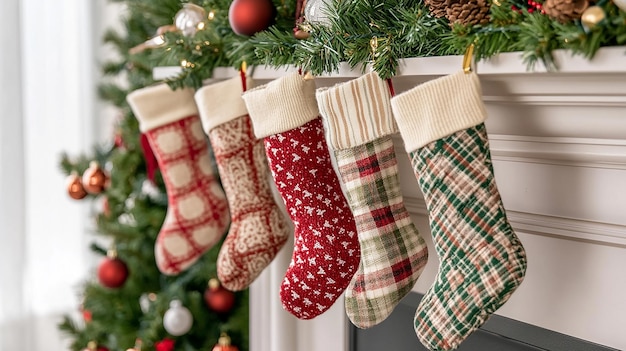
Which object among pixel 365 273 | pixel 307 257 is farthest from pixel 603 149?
pixel 307 257

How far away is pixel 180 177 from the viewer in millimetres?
1745

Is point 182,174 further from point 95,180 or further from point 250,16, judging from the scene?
point 250,16

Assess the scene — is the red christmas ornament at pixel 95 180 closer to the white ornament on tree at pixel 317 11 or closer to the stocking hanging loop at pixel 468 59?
the white ornament on tree at pixel 317 11

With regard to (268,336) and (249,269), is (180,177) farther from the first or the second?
(268,336)

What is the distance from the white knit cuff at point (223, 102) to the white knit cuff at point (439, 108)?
0.51 metres

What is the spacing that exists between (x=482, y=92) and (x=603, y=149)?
21 centimetres

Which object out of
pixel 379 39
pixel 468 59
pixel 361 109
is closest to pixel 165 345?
pixel 361 109

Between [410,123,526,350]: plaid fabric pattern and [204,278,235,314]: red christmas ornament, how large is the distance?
93 cm

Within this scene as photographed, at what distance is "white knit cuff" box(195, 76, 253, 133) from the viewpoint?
1491 millimetres

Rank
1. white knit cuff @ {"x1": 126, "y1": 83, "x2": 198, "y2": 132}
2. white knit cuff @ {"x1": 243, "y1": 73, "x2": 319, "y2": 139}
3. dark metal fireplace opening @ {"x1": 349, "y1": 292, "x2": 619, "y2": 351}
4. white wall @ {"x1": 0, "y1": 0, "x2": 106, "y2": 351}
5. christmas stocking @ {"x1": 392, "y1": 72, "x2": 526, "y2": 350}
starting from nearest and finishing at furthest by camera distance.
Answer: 1. christmas stocking @ {"x1": 392, "y1": 72, "x2": 526, "y2": 350}
2. dark metal fireplace opening @ {"x1": 349, "y1": 292, "x2": 619, "y2": 351}
3. white knit cuff @ {"x1": 243, "y1": 73, "x2": 319, "y2": 139}
4. white knit cuff @ {"x1": 126, "y1": 83, "x2": 198, "y2": 132}
5. white wall @ {"x1": 0, "y1": 0, "x2": 106, "y2": 351}

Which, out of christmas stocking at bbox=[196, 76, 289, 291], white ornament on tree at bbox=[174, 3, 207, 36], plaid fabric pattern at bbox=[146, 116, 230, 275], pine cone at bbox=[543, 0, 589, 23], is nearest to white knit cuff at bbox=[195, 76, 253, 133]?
christmas stocking at bbox=[196, 76, 289, 291]

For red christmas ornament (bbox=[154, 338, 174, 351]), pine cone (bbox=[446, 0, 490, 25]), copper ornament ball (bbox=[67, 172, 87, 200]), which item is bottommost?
red christmas ornament (bbox=[154, 338, 174, 351])

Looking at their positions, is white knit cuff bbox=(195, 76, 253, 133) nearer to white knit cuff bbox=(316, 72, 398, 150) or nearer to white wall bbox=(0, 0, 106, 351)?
white knit cuff bbox=(316, 72, 398, 150)

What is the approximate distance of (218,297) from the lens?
6.23 ft
